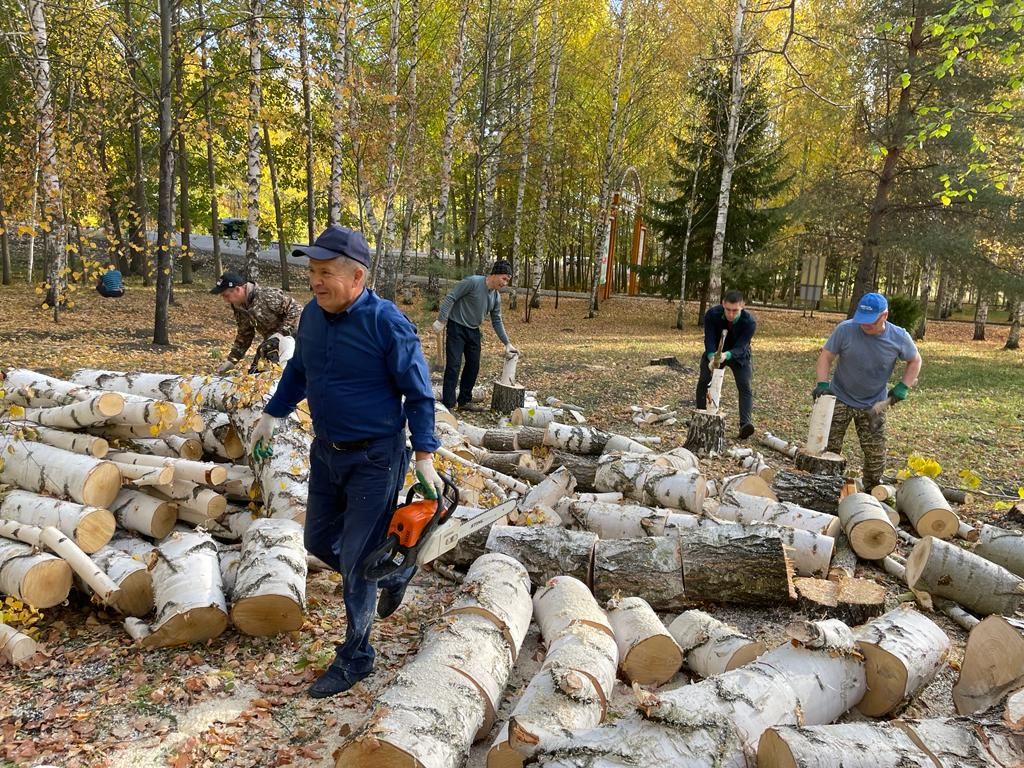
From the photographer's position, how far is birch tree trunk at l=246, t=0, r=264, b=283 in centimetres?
949

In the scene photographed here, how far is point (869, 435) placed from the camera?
18.1ft

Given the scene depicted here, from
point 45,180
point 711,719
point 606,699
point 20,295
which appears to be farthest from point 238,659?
point 20,295

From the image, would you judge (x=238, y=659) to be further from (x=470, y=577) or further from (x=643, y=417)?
(x=643, y=417)

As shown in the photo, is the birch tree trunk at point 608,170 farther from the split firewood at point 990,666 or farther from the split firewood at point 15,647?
the split firewood at point 15,647

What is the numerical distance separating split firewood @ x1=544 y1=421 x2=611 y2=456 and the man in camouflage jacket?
99.3 inches

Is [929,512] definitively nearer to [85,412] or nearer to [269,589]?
[269,589]

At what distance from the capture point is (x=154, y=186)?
22.4m

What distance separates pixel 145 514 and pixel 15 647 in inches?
37.9

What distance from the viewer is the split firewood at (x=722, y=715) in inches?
75.4

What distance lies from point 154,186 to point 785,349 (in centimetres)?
2153

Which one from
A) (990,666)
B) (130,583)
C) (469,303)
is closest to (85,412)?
(130,583)

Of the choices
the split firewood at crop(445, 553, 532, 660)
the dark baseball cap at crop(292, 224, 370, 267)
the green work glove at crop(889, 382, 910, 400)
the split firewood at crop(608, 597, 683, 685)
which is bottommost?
the split firewood at crop(608, 597, 683, 685)

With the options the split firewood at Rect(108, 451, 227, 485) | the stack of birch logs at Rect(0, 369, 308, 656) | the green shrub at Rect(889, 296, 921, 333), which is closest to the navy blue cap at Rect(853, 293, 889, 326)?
the stack of birch logs at Rect(0, 369, 308, 656)

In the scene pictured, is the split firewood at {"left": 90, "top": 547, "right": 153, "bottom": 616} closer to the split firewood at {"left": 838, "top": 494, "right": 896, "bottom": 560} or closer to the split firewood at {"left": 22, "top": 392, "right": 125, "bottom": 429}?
the split firewood at {"left": 22, "top": 392, "right": 125, "bottom": 429}
